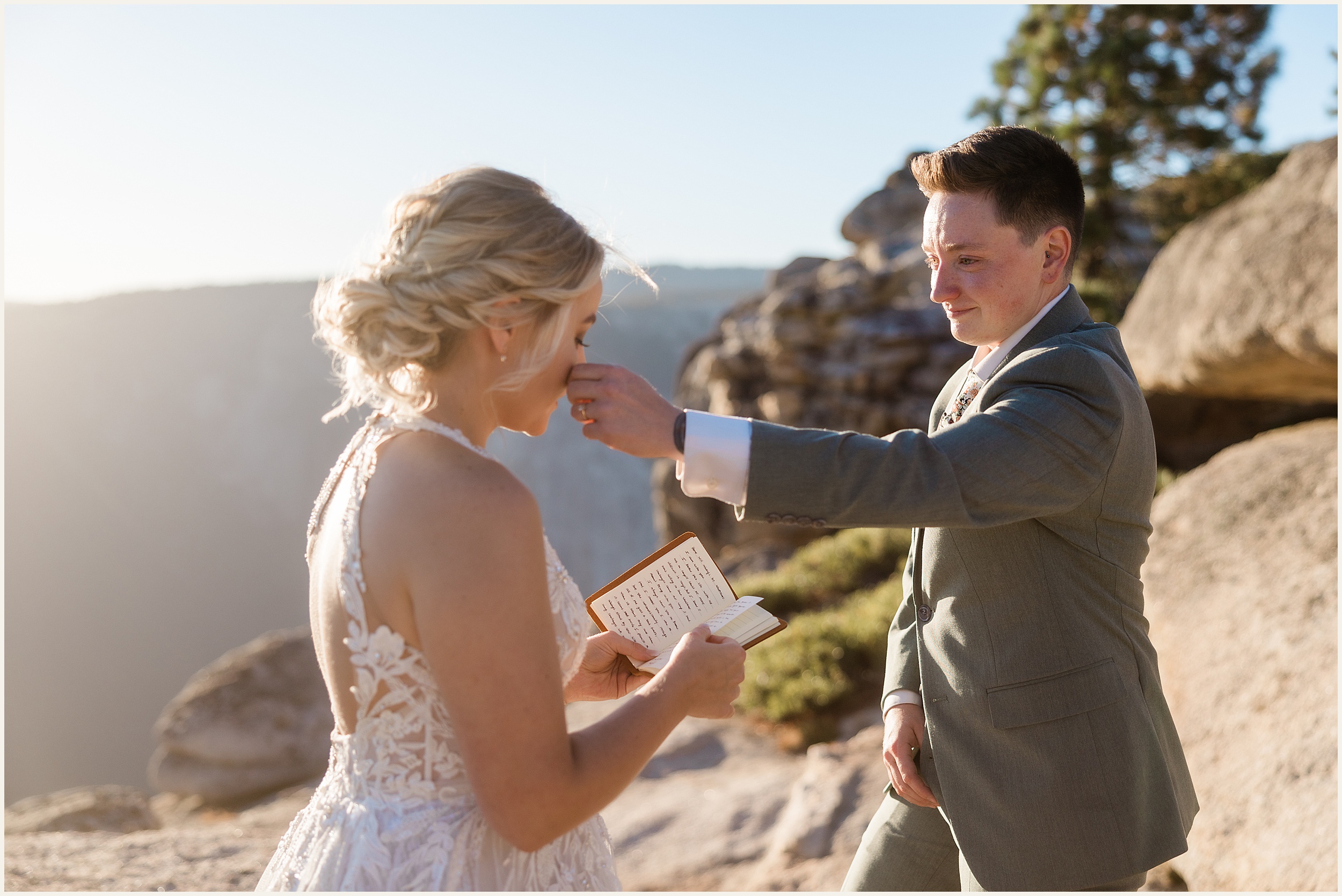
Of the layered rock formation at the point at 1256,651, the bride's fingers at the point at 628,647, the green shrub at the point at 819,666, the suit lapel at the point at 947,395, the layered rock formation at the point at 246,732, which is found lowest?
the layered rock formation at the point at 246,732

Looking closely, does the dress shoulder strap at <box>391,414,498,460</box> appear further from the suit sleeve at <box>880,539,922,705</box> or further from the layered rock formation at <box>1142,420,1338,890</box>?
the layered rock formation at <box>1142,420,1338,890</box>

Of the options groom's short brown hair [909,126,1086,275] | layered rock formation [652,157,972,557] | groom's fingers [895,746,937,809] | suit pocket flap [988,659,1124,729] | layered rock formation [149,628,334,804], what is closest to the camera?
suit pocket flap [988,659,1124,729]

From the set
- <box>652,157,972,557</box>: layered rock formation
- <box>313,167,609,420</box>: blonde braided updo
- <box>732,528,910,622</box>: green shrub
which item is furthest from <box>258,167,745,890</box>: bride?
<box>652,157,972,557</box>: layered rock formation

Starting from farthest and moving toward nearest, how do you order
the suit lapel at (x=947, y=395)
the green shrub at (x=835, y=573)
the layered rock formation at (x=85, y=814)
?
the green shrub at (x=835, y=573) → the layered rock formation at (x=85, y=814) → the suit lapel at (x=947, y=395)

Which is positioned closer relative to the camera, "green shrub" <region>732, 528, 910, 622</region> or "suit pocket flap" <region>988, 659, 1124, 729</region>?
"suit pocket flap" <region>988, 659, 1124, 729</region>

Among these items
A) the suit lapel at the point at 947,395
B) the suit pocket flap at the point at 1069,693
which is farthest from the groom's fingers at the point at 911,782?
the suit lapel at the point at 947,395

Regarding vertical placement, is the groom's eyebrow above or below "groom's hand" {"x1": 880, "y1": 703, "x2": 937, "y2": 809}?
above

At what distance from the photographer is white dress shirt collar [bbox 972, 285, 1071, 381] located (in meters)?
2.27

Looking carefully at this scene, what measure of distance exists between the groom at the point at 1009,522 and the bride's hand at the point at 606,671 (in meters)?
0.63

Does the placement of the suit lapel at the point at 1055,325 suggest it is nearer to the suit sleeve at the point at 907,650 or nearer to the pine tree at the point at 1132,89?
the suit sleeve at the point at 907,650

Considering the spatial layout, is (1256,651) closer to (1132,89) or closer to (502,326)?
(502,326)

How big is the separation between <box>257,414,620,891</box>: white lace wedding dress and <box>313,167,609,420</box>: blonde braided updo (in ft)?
0.48

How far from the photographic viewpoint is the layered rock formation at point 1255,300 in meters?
5.48

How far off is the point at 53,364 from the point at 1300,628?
6025cm
